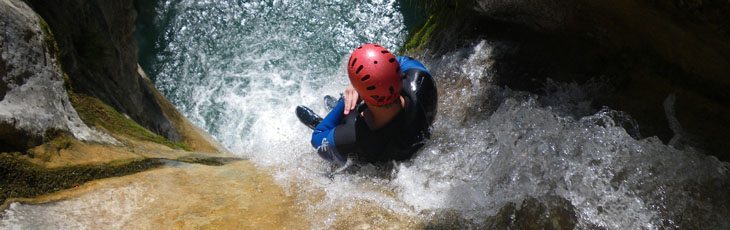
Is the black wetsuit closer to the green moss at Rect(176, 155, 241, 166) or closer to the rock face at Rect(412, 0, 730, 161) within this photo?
the green moss at Rect(176, 155, 241, 166)

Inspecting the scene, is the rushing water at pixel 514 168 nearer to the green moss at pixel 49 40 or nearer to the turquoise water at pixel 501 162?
the turquoise water at pixel 501 162

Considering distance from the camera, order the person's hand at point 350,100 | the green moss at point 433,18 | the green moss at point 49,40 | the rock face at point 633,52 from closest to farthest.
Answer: the rock face at point 633,52 → the green moss at point 49,40 → the person's hand at point 350,100 → the green moss at point 433,18

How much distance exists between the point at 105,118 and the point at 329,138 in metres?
1.85

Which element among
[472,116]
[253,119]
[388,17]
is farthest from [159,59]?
[472,116]

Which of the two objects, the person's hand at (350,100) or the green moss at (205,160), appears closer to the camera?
the green moss at (205,160)

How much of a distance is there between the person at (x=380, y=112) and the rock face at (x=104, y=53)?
2.02 metres

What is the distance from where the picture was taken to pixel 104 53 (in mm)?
4965

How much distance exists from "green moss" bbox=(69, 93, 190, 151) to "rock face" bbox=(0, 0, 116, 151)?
0.18 metres

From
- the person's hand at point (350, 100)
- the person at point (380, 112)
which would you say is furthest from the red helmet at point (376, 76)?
the person's hand at point (350, 100)

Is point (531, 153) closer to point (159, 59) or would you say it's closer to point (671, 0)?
point (671, 0)

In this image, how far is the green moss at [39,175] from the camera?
3.04 meters

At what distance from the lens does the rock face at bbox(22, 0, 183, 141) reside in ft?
14.2

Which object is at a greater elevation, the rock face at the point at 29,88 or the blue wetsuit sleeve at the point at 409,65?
the rock face at the point at 29,88

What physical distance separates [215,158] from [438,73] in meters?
2.67
